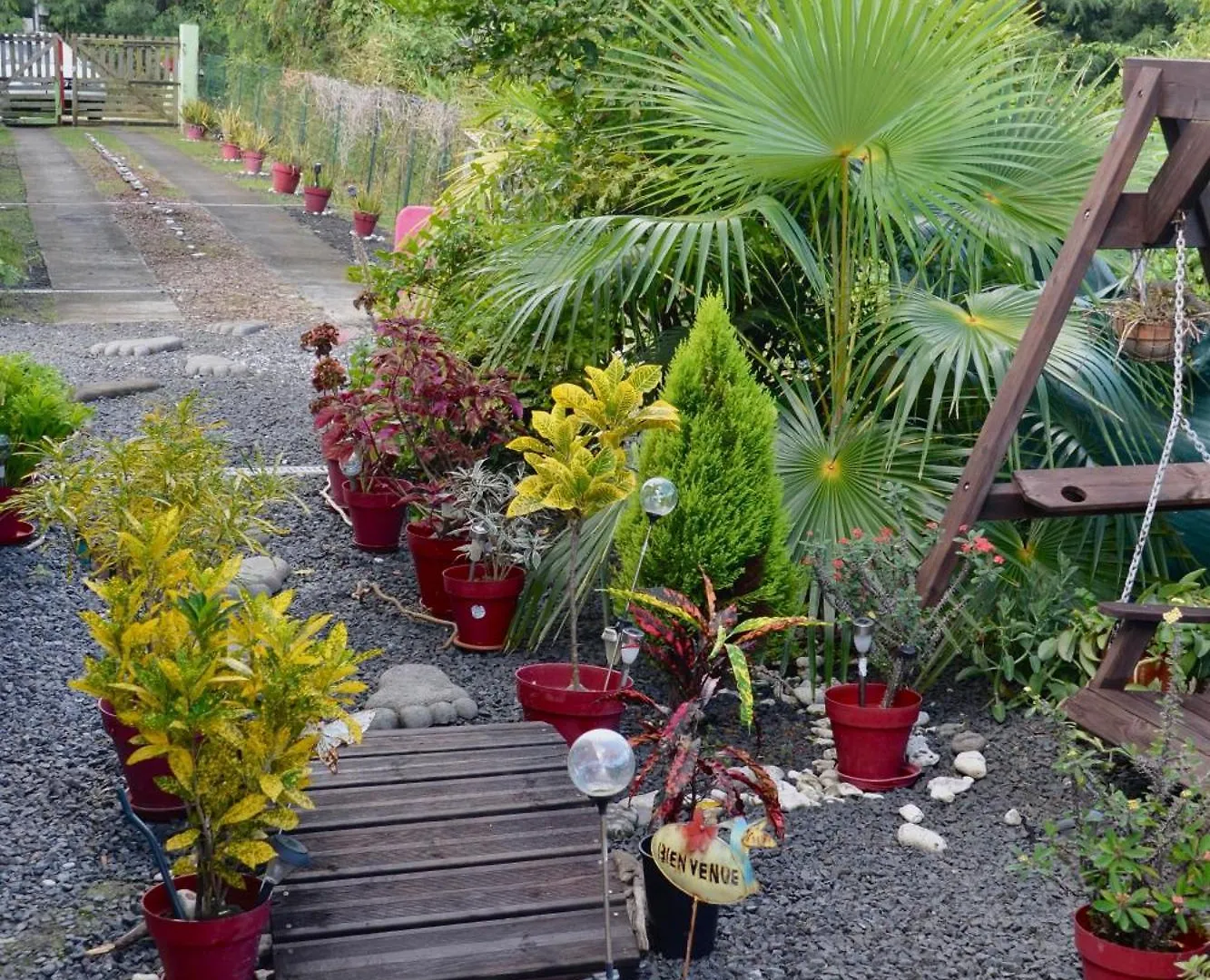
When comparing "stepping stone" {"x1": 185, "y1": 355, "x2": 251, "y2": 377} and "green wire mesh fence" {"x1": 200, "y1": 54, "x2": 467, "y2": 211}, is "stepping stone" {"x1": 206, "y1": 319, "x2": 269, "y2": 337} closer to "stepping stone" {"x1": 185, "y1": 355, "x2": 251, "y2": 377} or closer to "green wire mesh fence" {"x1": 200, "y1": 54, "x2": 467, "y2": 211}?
"stepping stone" {"x1": 185, "y1": 355, "x2": 251, "y2": 377}

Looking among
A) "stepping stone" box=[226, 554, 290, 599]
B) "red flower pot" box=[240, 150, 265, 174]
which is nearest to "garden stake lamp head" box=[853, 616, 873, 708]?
"stepping stone" box=[226, 554, 290, 599]

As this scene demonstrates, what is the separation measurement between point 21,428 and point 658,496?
10.7 ft

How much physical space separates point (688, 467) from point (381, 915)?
2.00m

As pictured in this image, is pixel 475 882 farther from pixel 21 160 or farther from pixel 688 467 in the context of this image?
pixel 21 160

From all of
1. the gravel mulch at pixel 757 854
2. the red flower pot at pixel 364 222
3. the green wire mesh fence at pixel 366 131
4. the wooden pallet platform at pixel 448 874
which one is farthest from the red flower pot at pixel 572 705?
the red flower pot at pixel 364 222

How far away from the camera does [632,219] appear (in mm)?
5543

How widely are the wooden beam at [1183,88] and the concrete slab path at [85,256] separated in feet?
31.0

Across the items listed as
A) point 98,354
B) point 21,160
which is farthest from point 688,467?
point 21,160

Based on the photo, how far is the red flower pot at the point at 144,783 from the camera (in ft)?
12.8

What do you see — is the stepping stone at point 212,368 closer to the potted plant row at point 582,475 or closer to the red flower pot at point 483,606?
the red flower pot at point 483,606

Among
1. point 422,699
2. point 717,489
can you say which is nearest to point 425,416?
point 422,699

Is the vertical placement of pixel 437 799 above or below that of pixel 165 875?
below

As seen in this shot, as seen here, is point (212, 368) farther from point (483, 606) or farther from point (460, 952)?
point (460, 952)

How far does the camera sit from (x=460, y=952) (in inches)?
126
